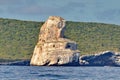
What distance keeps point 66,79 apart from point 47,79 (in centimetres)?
390

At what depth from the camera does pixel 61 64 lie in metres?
198

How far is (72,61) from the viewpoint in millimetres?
198625

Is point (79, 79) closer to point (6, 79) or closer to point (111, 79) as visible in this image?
point (111, 79)

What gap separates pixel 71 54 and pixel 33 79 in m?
109

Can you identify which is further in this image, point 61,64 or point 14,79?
point 61,64

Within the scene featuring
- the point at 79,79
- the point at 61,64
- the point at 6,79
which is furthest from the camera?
the point at 61,64

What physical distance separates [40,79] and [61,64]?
353ft

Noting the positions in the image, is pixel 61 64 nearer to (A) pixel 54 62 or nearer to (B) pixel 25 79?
(A) pixel 54 62

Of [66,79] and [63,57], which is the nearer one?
[66,79]

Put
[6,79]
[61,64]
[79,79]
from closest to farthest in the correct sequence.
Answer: [6,79]
[79,79]
[61,64]

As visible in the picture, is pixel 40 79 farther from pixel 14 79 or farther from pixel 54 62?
pixel 54 62

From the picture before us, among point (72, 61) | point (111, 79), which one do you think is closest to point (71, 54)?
point (72, 61)

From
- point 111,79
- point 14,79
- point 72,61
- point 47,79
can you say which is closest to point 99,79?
point 111,79

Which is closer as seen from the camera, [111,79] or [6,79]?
[6,79]
